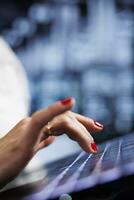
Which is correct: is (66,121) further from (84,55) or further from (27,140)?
(84,55)

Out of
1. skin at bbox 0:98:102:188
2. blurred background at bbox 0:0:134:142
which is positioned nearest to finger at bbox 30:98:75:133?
skin at bbox 0:98:102:188

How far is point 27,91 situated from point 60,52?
0.44 ft

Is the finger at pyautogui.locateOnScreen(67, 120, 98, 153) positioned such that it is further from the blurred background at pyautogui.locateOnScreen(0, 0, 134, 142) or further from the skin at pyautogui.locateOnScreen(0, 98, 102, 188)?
the blurred background at pyautogui.locateOnScreen(0, 0, 134, 142)

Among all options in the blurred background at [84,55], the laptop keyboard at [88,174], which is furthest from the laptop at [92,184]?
the blurred background at [84,55]

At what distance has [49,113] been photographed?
0.59 m

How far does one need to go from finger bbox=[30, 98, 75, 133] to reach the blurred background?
0.52 metres

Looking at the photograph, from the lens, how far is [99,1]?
1.19 meters

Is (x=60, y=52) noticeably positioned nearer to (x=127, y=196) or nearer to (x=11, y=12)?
(x=11, y=12)

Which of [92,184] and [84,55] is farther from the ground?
[84,55]

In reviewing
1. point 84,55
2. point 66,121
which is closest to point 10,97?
point 84,55

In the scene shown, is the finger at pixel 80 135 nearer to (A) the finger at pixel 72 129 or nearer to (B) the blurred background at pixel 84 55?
(A) the finger at pixel 72 129

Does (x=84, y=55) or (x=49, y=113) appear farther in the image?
(x=84, y=55)

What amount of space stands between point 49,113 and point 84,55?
22.9 inches

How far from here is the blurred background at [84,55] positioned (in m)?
1.14
